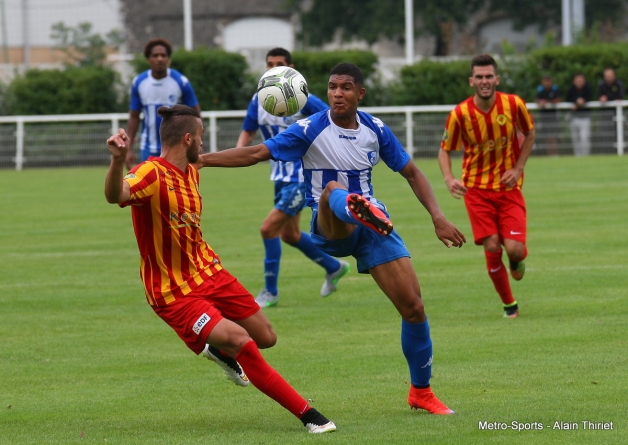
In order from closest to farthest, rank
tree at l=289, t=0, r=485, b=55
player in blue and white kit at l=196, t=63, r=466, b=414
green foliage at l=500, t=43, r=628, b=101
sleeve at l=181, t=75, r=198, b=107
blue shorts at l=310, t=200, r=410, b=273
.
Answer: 1. player in blue and white kit at l=196, t=63, r=466, b=414
2. blue shorts at l=310, t=200, r=410, b=273
3. sleeve at l=181, t=75, r=198, b=107
4. green foliage at l=500, t=43, r=628, b=101
5. tree at l=289, t=0, r=485, b=55

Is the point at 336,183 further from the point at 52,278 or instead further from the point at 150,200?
the point at 52,278

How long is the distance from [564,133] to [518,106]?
18.3 metres

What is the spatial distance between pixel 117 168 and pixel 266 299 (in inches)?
198

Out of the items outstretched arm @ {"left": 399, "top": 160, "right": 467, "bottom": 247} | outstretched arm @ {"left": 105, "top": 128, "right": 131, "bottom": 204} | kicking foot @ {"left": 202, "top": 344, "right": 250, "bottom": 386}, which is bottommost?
kicking foot @ {"left": 202, "top": 344, "right": 250, "bottom": 386}

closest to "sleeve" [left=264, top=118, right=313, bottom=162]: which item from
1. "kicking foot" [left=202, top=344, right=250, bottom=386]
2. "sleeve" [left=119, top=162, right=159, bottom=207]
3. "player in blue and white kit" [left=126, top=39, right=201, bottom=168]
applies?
"sleeve" [left=119, top=162, right=159, bottom=207]

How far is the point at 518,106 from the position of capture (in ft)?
31.6

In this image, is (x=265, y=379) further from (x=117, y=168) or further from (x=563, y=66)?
(x=563, y=66)

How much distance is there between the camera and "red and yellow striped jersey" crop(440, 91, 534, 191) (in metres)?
9.66

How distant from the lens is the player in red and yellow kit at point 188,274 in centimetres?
576

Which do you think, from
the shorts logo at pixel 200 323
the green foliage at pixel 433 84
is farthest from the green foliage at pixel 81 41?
the shorts logo at pixel 200 323

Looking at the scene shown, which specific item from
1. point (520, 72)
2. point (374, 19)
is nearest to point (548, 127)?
point (520, 72)

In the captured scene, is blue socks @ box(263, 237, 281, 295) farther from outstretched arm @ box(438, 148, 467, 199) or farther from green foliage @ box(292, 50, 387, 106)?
green foliage @ box(292, 50, 387, 106)

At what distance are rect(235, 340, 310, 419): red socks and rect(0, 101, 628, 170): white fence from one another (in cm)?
2221

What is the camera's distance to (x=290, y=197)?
412 inches
